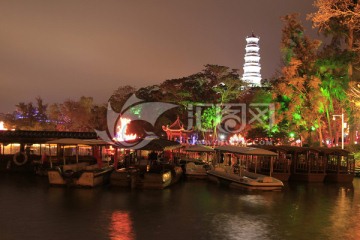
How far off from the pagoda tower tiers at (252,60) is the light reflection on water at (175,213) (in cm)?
9543

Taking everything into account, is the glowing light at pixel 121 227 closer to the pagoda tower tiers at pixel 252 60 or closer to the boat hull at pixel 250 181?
the boat hull at pixel 250 181

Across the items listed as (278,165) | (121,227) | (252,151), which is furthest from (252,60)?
(121,227)

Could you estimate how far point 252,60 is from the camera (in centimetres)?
11969

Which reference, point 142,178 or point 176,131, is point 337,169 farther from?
point 176,131

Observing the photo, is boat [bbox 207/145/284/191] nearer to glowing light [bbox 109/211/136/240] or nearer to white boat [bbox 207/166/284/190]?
white boat [bbox 207/166/284/190]

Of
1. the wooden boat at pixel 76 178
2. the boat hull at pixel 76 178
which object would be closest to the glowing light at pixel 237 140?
the wooden boat at pixel 76 178

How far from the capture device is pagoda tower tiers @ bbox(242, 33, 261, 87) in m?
118

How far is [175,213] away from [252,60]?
106776 millimetres

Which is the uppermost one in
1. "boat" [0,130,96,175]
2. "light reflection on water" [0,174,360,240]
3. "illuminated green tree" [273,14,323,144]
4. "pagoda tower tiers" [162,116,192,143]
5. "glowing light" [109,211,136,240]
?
"illuminated green tree" [273,14,323,144]

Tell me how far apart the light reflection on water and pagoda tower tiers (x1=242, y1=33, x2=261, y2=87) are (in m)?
95.4

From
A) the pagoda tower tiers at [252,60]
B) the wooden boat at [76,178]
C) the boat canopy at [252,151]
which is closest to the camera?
the wooden boat at [76,178]

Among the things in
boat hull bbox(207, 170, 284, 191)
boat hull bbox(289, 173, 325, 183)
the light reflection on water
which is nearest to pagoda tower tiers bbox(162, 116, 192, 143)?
boat hull bbox(289, 173, 325, 183)

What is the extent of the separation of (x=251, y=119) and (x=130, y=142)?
95.9 feet

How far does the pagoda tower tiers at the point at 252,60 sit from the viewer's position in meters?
118
